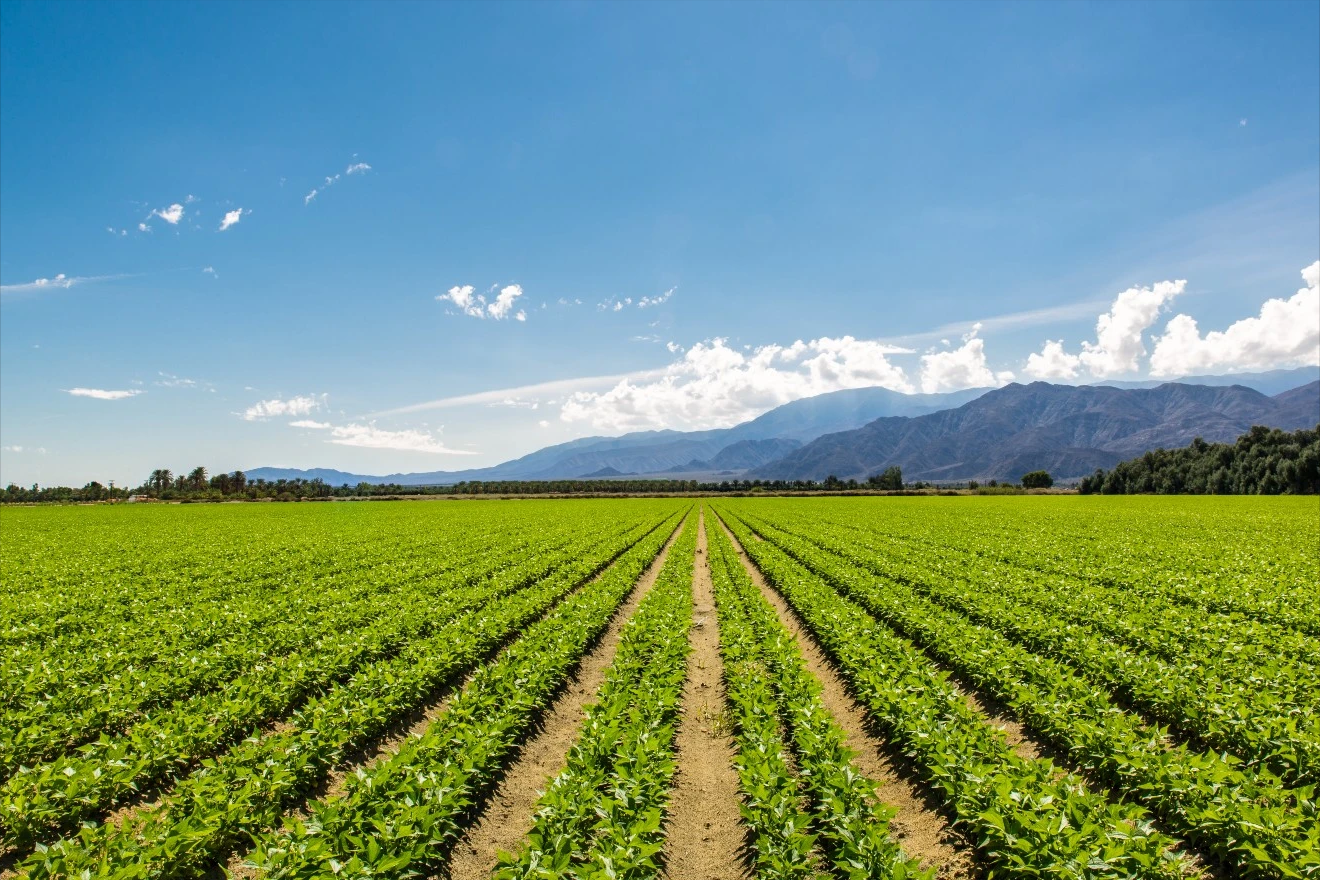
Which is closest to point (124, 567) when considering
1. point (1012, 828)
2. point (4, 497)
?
point (1012, 828)

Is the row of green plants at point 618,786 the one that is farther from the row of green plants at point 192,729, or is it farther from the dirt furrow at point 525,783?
the row of green plants at point 192,729

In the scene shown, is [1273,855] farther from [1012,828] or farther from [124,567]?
[124,567]

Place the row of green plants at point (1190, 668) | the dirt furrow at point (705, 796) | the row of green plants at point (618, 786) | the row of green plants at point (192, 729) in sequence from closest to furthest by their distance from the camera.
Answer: the row of green plants at point (618, 786), the row of green plants at point (192, 729), the dirt furrow at point (705, 796), the row of green plants at point (1190, 668)

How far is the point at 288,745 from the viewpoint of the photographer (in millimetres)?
8625

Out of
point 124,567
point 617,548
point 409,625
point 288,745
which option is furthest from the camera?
point 617,548

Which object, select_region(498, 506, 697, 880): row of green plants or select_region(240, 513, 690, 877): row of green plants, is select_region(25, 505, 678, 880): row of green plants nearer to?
select_region(240, 513, 690, 877): row of green plants

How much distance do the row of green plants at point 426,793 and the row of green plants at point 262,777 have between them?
1.68 feet

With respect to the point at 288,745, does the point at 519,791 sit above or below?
below

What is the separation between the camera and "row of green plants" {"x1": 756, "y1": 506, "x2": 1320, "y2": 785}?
27.0 feet

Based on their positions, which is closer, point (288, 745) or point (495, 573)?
point (288, 745)

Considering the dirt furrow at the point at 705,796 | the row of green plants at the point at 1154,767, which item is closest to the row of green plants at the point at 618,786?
the dirt furrow at the point at 705,796

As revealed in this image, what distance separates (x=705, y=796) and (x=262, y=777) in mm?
6116

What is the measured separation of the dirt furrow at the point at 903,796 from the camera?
718 centimetres

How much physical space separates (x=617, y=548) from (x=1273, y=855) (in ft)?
101
